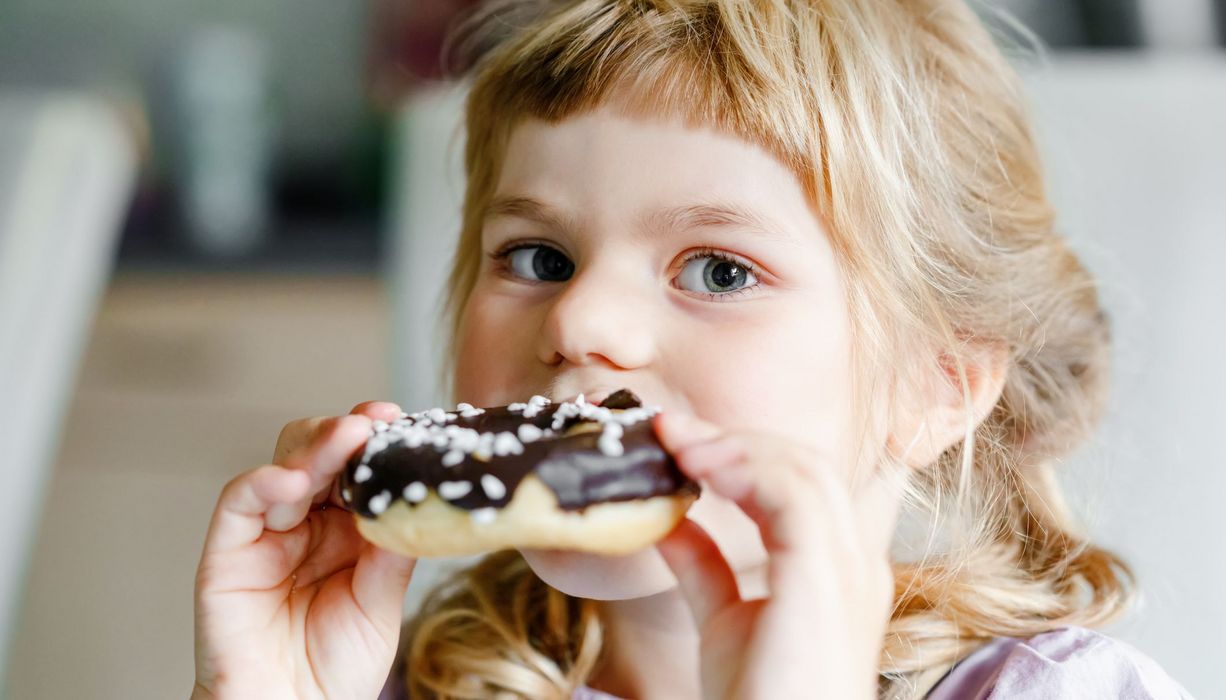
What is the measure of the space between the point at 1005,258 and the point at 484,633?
0.64m

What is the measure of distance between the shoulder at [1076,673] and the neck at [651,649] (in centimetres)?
26

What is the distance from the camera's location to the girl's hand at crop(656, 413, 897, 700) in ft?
2.41

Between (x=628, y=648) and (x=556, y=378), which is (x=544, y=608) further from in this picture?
(x=556, y=378)

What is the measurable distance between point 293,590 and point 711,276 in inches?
16.8

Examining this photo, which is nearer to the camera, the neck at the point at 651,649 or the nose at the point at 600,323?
the nose at the point at 600,323

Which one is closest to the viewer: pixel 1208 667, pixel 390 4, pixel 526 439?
pixel 526 439

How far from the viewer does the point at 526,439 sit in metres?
0.75

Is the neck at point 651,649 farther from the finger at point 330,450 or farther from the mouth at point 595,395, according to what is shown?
the finger at point 330,450

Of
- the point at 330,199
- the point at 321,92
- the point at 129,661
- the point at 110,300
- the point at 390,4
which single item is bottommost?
the point at 129,661

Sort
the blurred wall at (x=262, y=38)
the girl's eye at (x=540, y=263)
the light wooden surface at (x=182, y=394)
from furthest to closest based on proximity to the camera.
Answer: the blurred wall at (x=262, y=38), the light wooden surface at (x=182, y=394), the girl's eye at (x=540, y=263)

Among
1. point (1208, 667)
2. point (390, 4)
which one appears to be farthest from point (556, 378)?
point (390, 4)

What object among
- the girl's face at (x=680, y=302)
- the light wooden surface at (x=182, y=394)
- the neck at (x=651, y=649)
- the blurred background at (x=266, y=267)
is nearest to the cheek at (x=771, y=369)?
the girl's face at (x=680, y=302)

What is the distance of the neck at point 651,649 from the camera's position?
1.06m

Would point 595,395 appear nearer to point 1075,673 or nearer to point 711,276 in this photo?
point 711,276
